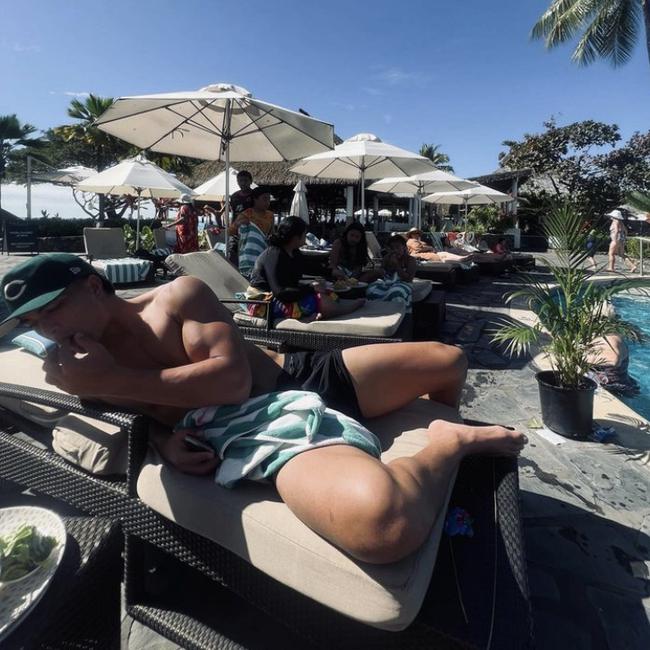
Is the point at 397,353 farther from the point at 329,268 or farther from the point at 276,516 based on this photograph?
the point at 329,268

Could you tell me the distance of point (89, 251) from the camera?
327 inches

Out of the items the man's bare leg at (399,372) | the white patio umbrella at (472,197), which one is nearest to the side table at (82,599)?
the man's bare leg at (399,372)

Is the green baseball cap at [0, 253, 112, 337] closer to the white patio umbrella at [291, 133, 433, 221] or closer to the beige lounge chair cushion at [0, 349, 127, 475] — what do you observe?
the beige lounge chair cushion at [0, 349, 127, 475]

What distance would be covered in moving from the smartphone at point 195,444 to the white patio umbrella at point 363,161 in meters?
5.59

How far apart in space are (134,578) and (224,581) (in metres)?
0.37

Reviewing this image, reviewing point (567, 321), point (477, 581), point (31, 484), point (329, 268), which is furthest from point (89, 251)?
point (477, 581)

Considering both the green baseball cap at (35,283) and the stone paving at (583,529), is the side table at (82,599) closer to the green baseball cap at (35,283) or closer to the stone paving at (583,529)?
the stone paving at (583,529)

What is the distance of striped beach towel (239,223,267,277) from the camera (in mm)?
4648

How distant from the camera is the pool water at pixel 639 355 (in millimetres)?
4078

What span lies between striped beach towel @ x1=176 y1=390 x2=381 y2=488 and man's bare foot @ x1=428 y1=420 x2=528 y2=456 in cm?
25

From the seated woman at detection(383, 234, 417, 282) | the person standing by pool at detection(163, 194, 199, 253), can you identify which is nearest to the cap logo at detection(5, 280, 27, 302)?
the seated woman at detection(383, 234, 417, 282)

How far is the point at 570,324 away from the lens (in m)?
2.61

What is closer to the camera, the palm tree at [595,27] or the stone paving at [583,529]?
the stone paving at [583,529]

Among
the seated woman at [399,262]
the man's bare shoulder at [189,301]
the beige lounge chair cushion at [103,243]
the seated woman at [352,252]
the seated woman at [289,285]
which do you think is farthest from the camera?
the beige lounge chair cushion at [103,243]
